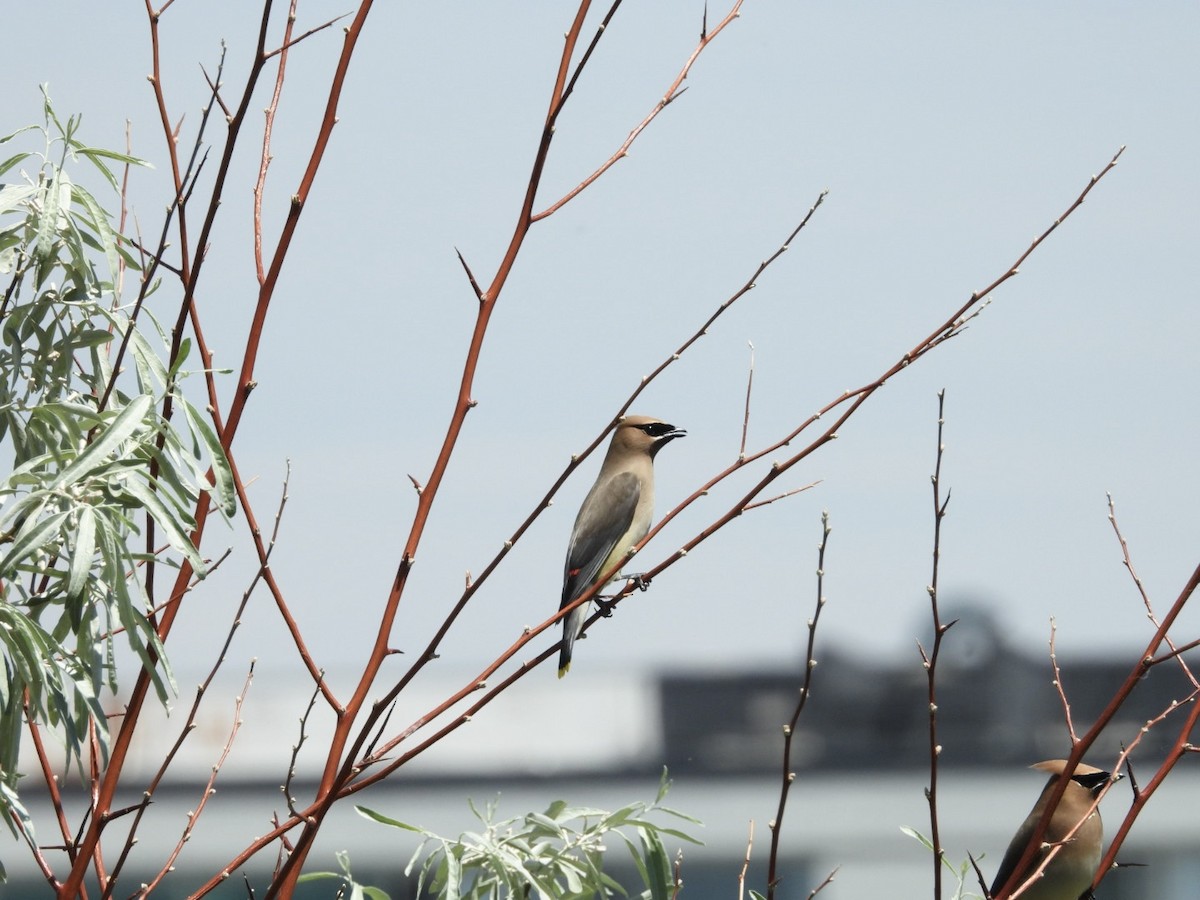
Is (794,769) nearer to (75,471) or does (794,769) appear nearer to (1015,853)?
(1015,853)

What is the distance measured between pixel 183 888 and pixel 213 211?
1473 cm

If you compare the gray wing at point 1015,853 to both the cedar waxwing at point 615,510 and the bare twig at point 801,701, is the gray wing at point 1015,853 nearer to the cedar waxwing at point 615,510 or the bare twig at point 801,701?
the cedar waxwing at point 615,510

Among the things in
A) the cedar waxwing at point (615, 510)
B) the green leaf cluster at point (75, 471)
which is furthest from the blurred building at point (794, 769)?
the green leaf cluster at point (75, 471)

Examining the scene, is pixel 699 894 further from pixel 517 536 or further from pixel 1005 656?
pixel 517 536

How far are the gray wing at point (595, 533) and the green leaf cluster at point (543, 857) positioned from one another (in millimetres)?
1636

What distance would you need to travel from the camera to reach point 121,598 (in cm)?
226

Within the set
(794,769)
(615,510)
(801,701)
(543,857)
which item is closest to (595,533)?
(615,510)

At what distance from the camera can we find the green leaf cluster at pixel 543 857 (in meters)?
3.19

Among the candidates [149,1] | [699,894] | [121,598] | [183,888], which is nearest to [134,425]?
[121,598]

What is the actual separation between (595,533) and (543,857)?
1.96 meters

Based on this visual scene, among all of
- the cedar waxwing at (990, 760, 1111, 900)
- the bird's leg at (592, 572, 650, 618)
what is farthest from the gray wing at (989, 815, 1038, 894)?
the bird's leg at (592, 572, 650, 618)

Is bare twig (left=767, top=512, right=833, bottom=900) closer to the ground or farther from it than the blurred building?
closer to the ground

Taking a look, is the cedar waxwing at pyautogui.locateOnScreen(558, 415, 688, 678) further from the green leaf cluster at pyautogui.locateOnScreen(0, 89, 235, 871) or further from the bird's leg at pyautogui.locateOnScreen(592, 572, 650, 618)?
the green leaf cluster at pyautogui.locateOnScreen(0, 89, 235, 871)

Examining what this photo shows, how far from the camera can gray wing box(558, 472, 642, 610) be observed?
5113 millimetres
